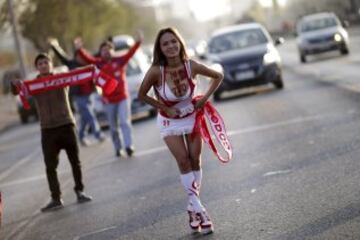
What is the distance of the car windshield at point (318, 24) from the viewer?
109ft

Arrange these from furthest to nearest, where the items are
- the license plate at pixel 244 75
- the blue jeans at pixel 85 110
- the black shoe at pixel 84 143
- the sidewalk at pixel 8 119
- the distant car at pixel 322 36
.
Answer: the distant car at pixel 322 36, the sidewalk at pixel 8 119, the license plate at pixel 244 75, the black shoe at pixel 84 143, the blue jeans at pixel 85 110

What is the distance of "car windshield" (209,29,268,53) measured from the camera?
22.9 metres

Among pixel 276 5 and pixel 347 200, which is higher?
pixel 347 200

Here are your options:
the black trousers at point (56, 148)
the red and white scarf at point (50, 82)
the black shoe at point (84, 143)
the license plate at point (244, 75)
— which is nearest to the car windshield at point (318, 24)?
the license plate at point (244, 75)

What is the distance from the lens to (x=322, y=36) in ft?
106

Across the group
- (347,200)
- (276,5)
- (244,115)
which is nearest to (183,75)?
(347,200)

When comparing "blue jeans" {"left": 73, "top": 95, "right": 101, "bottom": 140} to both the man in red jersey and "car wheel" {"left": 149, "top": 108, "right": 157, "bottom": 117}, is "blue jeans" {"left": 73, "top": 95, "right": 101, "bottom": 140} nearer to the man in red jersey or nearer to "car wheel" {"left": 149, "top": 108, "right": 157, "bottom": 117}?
the man in red jersey

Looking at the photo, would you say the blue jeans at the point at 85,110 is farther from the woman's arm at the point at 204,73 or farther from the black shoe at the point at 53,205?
the woman's arm at the point at 204,73

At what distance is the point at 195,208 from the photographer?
7316mm

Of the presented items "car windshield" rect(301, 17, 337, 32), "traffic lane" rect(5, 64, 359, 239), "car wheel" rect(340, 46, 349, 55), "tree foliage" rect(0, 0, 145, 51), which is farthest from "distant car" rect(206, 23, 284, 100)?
"tree foliage" rect(0, 0, 145, 51)

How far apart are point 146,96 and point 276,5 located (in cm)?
11671

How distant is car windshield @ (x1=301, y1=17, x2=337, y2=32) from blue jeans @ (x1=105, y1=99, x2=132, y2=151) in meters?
19.9

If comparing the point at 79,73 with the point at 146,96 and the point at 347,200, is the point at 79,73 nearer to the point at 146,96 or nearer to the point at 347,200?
the point at 146,96

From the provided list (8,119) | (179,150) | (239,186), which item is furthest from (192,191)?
(8,119)
